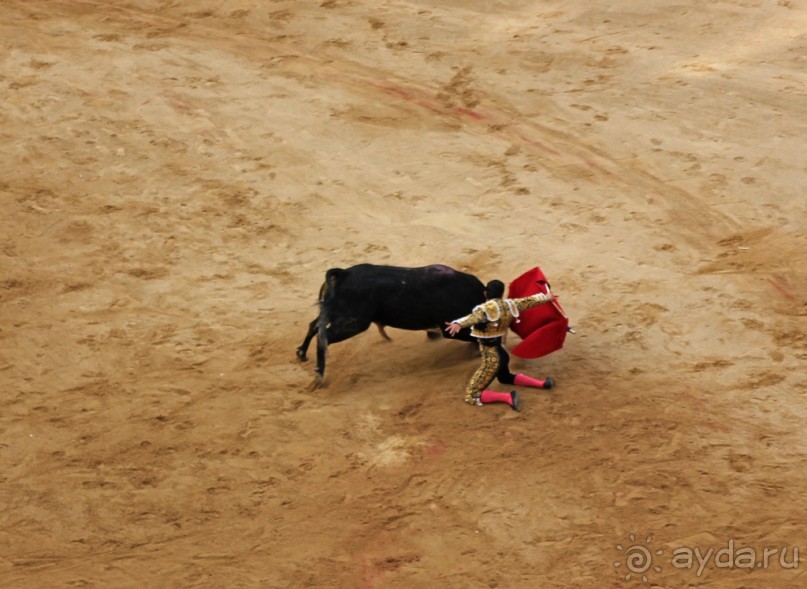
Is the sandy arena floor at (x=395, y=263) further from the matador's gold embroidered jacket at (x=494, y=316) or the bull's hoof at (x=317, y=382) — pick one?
the matador's gold embroidered jacket at (x=494, y=316)

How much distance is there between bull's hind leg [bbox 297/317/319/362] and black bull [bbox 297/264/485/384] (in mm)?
222

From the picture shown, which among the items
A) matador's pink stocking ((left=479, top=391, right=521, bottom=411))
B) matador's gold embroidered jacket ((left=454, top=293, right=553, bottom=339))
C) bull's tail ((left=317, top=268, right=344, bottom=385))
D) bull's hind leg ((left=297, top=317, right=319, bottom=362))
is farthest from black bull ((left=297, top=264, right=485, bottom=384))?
matador's pink stocking ((left=479, top=391, right=521, bottom=411))

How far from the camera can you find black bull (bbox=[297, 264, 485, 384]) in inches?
365

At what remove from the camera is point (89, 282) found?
11.0 meters

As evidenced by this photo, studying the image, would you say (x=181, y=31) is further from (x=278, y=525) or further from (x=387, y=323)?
(x=278, y=525)

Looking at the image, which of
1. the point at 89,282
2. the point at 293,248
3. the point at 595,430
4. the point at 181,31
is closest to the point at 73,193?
the point at 89,282

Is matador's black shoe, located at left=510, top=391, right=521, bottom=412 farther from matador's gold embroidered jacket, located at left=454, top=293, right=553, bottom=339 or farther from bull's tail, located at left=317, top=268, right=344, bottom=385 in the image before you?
bull's tail, located at left=317, top=268, right=344, bottom=385

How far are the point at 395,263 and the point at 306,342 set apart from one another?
167 cm

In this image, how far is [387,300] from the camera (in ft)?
30.4

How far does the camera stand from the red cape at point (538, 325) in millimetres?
9273

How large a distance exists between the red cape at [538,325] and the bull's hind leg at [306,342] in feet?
5.32

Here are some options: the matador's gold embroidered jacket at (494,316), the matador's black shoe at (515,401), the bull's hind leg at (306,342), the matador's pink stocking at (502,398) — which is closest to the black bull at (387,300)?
the bull's hind leg at (306,342)

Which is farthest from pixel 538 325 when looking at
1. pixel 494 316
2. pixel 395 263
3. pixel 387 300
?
pixel 395 263

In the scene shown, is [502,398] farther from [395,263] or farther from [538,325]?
[395,263]
